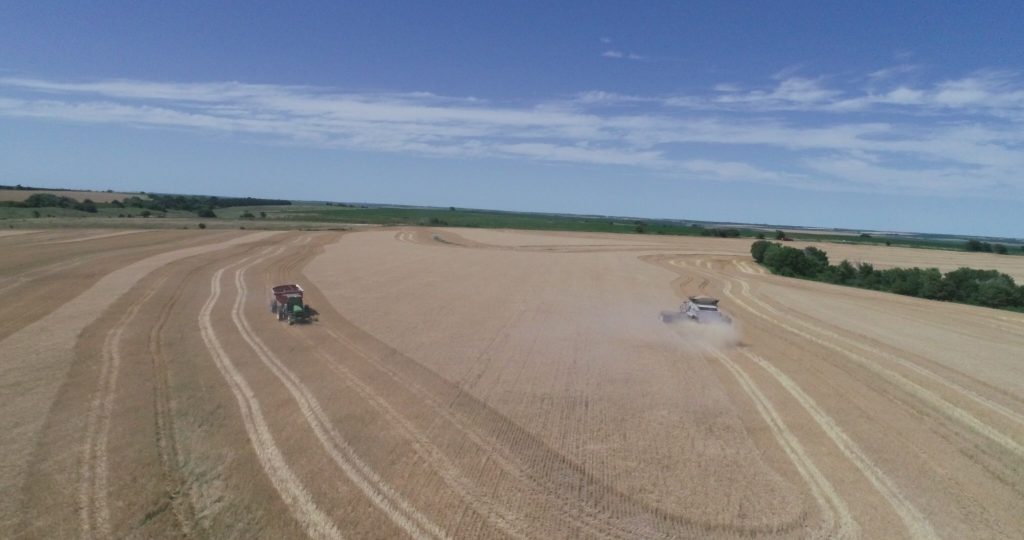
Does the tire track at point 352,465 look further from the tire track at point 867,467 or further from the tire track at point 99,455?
the tire track at point 867,467

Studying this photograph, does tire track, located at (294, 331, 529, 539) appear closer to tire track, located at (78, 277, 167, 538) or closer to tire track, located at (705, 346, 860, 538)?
tire track, located at (705, 346, 860, 538)

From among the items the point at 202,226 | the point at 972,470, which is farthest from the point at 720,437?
the point at 202,226

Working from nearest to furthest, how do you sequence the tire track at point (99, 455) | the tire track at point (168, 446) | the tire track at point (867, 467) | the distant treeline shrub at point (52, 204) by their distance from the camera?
the tire track at point (99, 455), the tire track at point (168, 446), the tire track at point (867, 467), the distant treeline shrub at point (52, 204)

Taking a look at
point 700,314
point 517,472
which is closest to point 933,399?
point 700,314

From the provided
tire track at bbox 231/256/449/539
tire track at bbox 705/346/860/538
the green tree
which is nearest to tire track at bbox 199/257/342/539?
tire track at bbox 231/256/449/539

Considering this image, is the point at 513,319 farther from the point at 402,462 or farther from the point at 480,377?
the point at 402,462

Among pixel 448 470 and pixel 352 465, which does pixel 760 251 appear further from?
pixel 352 465

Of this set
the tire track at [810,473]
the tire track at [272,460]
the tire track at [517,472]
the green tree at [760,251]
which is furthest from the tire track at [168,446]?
the green tree at [760,251]
